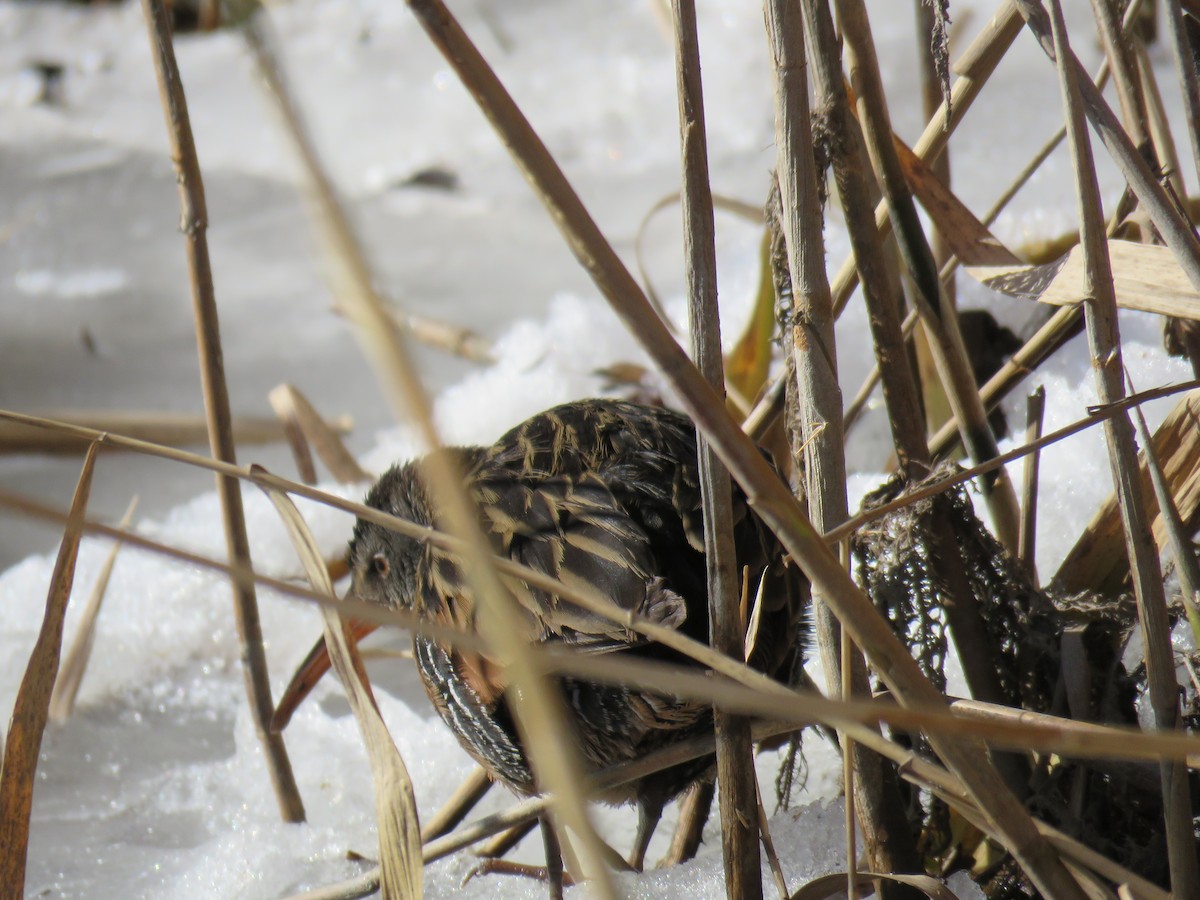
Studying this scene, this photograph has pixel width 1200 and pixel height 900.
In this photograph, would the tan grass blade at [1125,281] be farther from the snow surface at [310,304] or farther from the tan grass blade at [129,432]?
the tan grass blade at [129,432]

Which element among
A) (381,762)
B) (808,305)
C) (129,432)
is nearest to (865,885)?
(381,762)

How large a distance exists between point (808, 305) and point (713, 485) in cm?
21

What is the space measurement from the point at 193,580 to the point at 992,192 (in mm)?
2281

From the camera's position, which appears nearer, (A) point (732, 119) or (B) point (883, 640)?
(B) point (883, 640)

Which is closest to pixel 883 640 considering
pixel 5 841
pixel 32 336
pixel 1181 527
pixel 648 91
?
pixel 1181 527

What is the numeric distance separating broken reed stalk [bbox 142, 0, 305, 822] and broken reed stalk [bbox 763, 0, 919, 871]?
797 millimetres

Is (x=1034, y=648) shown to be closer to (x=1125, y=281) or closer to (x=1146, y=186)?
(x=1125, y=281)

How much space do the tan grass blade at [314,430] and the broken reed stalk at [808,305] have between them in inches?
60.4

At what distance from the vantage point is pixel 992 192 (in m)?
3.12

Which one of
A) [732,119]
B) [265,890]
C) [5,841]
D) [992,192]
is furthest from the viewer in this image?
[732,119]

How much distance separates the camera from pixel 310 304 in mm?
3932

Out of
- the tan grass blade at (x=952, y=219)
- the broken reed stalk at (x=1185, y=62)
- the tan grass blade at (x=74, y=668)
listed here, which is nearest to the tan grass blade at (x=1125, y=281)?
the tan grass blade at (x=952, y=219)

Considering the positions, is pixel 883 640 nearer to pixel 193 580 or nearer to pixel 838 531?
pixel 838 531

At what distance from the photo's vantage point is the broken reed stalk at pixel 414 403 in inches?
25.9
